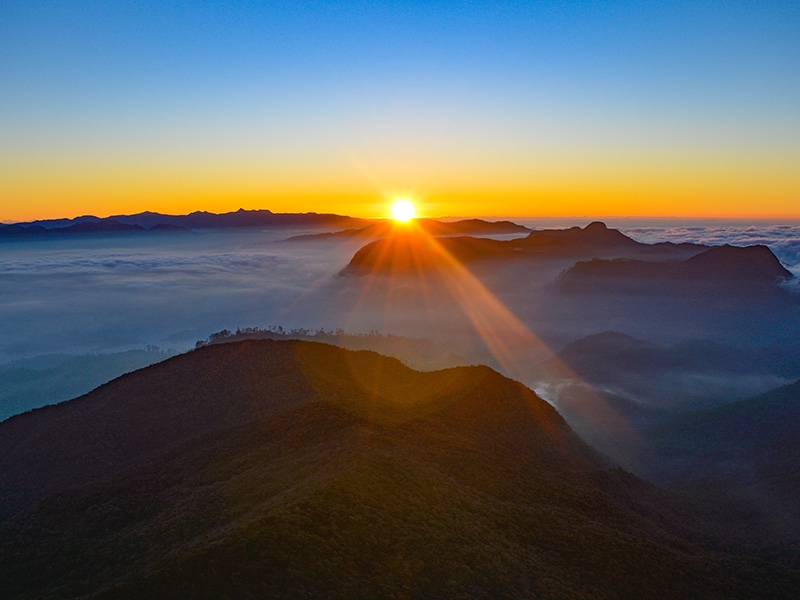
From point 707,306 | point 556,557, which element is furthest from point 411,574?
point 707,306

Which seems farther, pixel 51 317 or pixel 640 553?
pixel 51 317

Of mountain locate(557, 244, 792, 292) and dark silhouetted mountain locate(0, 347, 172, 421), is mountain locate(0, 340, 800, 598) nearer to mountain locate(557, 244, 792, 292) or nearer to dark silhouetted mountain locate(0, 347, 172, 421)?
dark silhouetted mountain locate(0, 347, 172, 421)

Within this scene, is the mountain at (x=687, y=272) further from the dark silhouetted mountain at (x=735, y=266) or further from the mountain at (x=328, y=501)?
the mountain at (x=328, y=501)

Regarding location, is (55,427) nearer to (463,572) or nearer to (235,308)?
(463,572)

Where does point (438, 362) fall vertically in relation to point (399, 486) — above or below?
below

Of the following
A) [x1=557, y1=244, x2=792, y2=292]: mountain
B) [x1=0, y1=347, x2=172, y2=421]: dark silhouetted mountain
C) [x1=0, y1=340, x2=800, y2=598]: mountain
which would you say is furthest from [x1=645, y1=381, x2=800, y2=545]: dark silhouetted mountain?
[x1=0, y1=347, x2=172, y2=421]: dark silhouetted mountain

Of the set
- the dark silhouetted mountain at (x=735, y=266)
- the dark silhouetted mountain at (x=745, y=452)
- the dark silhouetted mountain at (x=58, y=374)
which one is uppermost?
the dark silhouetted mountain at (x=735, y=266)

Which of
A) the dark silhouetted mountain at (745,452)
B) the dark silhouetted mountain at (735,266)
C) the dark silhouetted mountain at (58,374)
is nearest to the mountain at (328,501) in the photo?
the dark silhouetted mountain at (745,452)
